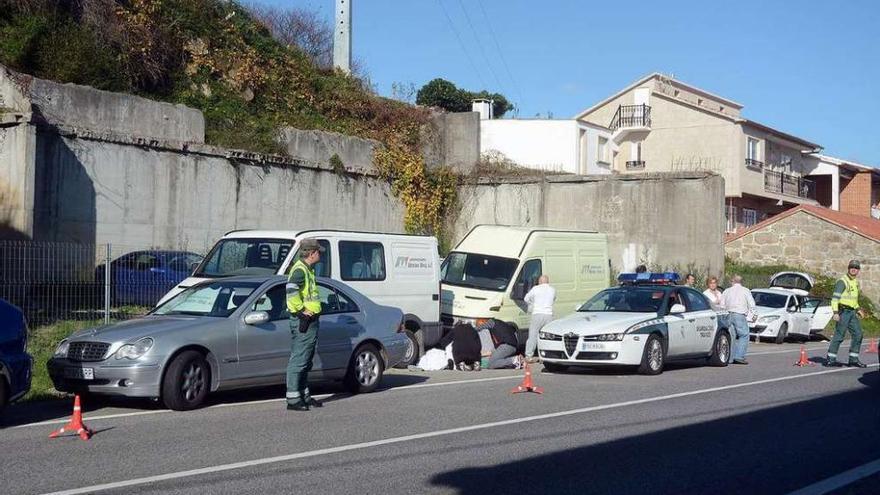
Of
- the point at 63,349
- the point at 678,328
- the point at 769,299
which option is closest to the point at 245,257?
the point at 63,349

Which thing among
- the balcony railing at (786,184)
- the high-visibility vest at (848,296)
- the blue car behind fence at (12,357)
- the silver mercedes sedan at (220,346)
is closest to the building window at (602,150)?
the balcony railing at (786,184)

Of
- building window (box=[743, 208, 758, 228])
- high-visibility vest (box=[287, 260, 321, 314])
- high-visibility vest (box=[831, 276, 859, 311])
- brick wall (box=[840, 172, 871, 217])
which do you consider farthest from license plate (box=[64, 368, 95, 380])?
brick wall (box=[840, 172, 871, 217])

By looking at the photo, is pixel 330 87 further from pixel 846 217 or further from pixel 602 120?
pixel 602 120

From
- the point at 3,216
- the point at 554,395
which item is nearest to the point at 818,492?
the point at 554,395

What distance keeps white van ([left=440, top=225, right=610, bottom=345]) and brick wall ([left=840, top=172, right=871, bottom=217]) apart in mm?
45087

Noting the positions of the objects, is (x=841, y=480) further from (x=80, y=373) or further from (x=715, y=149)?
(x=715, y=149)

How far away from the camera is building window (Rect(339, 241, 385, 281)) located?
54.4 feet

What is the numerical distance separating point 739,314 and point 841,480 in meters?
12.2

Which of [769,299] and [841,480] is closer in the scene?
[841,480]

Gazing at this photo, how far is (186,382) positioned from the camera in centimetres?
1155

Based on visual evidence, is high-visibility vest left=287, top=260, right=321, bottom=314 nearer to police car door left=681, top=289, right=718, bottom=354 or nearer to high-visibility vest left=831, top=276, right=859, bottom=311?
police car door left=681, top=289, right=718, bottom=354

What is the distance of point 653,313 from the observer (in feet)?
56.9

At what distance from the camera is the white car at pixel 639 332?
16.5 m

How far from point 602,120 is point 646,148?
502cm
